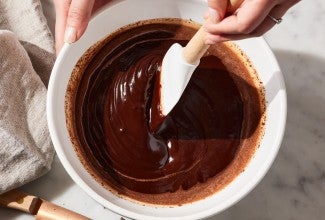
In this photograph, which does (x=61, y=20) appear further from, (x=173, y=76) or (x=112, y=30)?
(x=173, y=76)

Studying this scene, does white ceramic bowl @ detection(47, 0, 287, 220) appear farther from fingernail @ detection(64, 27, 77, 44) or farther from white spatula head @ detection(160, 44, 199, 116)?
white spatula head @ detection(160, 44, 199, 116)

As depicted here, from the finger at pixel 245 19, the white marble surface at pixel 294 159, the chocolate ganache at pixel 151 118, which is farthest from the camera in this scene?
the white marble surface at pixel 294 159

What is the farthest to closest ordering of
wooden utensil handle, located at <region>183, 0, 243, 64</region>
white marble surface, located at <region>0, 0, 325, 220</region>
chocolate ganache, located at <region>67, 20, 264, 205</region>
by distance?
white marble surface, located at <region>0, 0, 325, 220</region> < chocolate ganache, located at <region>67, 20, 264, 205</region> < wooden utensil handle, located at <region>183, 0, 243, 64</region>

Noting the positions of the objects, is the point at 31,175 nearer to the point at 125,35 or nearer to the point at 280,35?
the point at 125,35

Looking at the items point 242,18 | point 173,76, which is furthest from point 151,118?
point 242,18

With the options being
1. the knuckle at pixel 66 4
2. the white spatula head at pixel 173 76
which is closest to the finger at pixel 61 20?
the knuckle at pixel 66 4

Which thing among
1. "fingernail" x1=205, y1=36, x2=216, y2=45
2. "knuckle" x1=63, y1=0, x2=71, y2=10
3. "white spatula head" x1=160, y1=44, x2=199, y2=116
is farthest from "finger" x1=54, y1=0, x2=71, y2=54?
"fingernail" x1=205, y1=36, x2=216, y2=45

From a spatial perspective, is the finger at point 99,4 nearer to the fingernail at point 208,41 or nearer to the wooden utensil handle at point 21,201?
the fingernail at point 208,41
